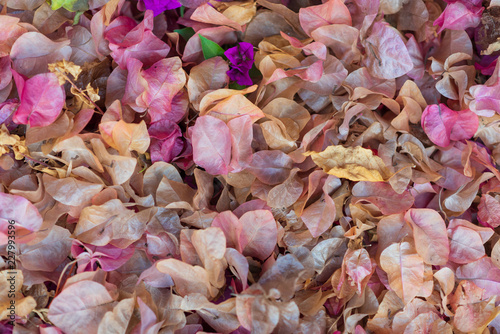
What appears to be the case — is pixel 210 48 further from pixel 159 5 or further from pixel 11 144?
pixel 11 144

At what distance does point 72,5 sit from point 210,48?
150 mm

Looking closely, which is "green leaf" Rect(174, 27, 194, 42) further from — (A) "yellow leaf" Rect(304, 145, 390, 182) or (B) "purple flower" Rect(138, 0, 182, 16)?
(A) "yellow leaf" Rect(304, 145, 390, 182)

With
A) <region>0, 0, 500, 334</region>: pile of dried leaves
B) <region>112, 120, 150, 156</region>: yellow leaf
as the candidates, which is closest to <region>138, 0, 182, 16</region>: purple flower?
<region>0, 0, 500, 334</region>: pile of dried leaves

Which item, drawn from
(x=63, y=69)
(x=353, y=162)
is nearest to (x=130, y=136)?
(x=63, y=69)

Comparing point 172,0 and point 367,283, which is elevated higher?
point 172,0

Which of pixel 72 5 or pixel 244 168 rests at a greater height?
pixel 72 5

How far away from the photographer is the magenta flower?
0.44 m

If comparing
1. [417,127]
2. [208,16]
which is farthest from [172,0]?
[417,127]

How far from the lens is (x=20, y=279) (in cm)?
42

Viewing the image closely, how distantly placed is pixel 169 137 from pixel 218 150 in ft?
0.19

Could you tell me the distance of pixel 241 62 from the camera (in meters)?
0.45

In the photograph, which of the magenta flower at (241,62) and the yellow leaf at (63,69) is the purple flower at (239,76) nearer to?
the magenta flower at (241,62)

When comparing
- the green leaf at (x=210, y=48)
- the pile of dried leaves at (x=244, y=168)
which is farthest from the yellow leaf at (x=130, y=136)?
the green leaf at (x=210, y=48)

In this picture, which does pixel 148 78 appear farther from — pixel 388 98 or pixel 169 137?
pixel 388 98
